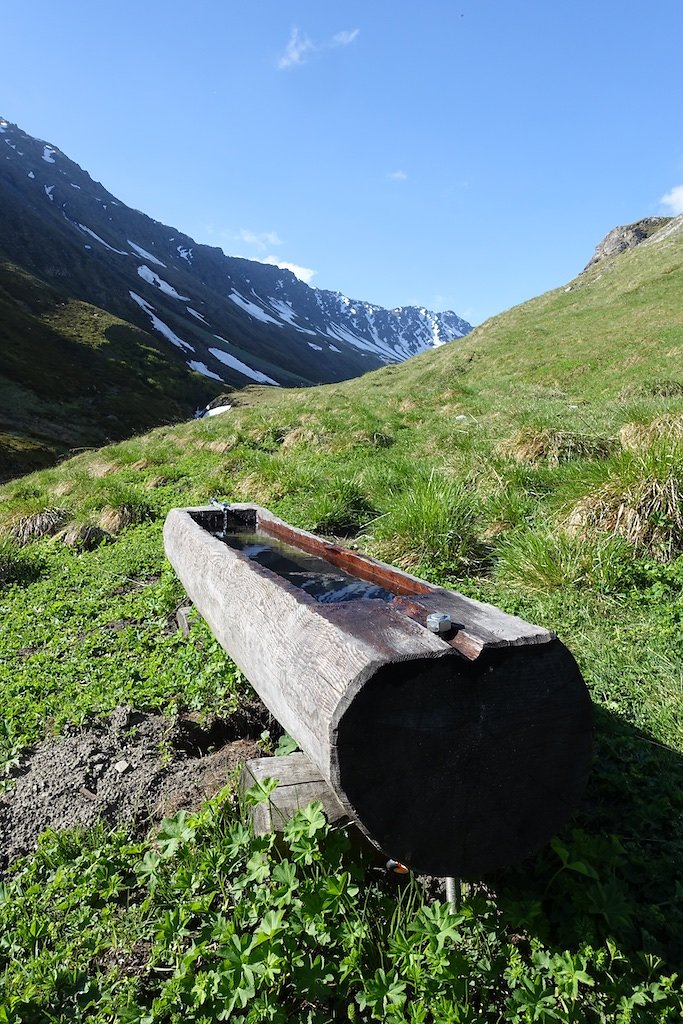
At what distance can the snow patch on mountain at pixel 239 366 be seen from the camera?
8144 cm

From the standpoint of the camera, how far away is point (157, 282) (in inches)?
4218

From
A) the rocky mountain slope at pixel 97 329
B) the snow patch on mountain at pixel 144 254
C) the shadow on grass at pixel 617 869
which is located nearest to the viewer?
the shadow on grass at pixel 617 869

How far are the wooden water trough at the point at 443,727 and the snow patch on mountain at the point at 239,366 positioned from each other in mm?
82104

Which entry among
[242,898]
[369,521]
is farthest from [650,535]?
[242,898]

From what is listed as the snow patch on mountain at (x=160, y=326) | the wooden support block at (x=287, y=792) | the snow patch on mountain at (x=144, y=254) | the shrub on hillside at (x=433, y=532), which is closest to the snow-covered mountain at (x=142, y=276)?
the snow patch on mountain at (x=160, y=326)

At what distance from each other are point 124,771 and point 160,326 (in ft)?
273

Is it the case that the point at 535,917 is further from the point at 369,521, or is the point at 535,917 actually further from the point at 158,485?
the point at 158,485

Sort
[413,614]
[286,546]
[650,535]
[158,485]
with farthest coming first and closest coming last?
[158,485] → [286,546] → [650,535] → [413,614]

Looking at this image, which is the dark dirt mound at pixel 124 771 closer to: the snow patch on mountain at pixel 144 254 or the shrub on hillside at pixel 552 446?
the shrub on hillside at pixel 552 446

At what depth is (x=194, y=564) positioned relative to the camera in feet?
15.1

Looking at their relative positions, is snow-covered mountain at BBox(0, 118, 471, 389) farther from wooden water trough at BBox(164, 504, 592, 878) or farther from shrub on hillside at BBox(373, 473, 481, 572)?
wooden water trough at BBox(164, 504, 592, 878)

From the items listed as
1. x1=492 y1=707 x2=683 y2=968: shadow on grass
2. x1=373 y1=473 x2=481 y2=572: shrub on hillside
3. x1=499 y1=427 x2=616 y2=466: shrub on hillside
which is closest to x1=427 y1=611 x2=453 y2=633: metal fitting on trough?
x1=492 y1=707 x2=683 y2=968: shadow on grass

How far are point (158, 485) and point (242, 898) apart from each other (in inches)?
376

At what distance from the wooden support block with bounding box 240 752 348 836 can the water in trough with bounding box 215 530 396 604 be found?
91 cm
